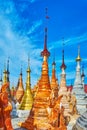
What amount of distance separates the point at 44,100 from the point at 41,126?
61.5 inches

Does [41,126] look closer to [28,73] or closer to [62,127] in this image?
[62,127]

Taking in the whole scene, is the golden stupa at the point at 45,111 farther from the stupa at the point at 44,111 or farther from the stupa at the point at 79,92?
the stupa at the point at 79,92

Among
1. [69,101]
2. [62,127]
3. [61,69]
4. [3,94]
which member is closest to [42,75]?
[62,127]

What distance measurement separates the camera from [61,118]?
12508 mm

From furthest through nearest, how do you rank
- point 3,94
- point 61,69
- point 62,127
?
point 61,69, point 62,127, point 3,94

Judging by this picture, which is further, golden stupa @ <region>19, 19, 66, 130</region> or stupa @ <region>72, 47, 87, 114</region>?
stupa @ <region>72, 47, 87, 114</region>

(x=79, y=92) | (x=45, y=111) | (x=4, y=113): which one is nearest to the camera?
(x=4, y=113)

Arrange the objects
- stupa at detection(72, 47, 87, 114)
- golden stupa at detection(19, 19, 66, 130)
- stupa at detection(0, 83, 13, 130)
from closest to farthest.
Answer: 1. stupa at detection(0, 83, 13, 130)
2. golden stupa at detection(19, 19, 66, 130)
3. stupa at detection(72, 47, 87, 114)

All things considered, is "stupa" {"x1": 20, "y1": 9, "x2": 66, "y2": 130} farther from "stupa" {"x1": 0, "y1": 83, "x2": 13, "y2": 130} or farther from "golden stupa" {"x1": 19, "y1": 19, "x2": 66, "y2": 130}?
"stupa" {"x1": 0, "y1": 83, "x2": 13, "y2": 130}

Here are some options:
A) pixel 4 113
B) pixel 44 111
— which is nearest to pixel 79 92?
pixel 44 111

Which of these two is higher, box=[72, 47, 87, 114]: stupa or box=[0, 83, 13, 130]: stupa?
box=[72, 47, 87, 114]: stupa

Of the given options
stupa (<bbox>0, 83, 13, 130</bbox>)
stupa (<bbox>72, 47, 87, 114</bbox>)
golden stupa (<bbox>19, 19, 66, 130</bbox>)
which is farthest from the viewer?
stupa (<bbox>72, 47, 87, 114</bbox>)

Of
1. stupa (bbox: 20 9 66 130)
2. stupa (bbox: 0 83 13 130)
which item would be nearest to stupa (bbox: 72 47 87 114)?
stupa (bbox: 20 9 66 130)

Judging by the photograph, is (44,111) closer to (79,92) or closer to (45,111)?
(45,111)
